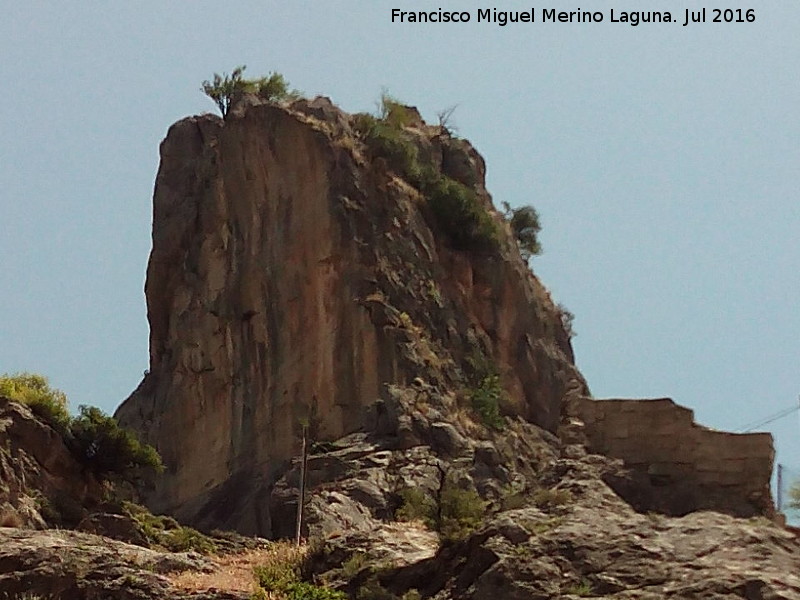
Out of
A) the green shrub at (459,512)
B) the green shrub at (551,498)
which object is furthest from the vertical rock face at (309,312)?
the green shrub at (551,498)

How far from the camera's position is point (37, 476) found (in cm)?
2527

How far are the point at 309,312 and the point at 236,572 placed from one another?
21.2 metres

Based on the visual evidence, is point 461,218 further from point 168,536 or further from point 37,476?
point 168,536

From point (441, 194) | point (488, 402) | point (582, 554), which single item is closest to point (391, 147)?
point (441, 194)

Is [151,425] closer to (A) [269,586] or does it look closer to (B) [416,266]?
(B) [416,266]

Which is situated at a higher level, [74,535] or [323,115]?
[323,115]

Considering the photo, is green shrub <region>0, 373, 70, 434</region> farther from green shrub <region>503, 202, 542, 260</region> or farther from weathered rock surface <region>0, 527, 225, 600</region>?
green shrub <region>503, 202, 542, 260</region>

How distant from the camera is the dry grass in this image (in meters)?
17.7

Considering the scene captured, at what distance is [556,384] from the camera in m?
43.3

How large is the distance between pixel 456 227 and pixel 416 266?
11.1 ft

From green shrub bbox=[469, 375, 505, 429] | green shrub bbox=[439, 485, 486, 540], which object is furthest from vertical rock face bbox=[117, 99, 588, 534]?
green shrub bbox=[439, 485, 486, 540]

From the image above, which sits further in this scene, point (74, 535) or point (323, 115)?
point (323, 115)

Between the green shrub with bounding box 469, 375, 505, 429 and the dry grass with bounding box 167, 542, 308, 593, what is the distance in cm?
1495

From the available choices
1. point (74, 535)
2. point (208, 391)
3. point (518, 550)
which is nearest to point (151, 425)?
point (208, 391)
